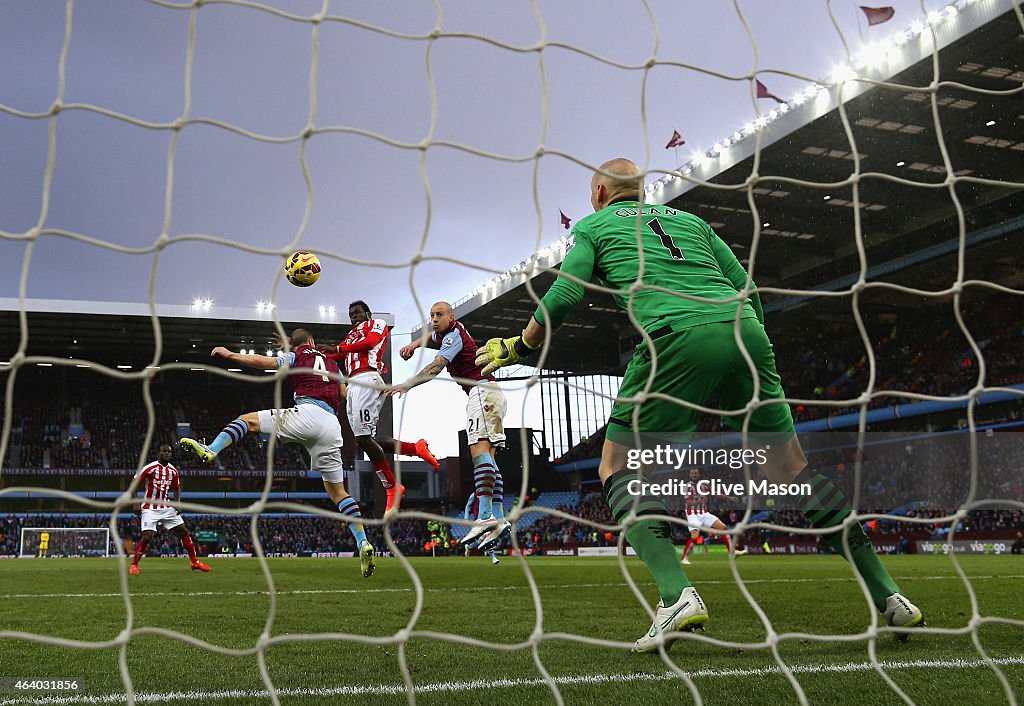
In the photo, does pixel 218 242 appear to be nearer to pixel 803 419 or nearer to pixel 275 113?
pixel 275 113

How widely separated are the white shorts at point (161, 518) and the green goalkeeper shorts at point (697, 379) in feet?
30.7

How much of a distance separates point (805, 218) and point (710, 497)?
1033cm

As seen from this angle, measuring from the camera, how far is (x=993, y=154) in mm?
22000

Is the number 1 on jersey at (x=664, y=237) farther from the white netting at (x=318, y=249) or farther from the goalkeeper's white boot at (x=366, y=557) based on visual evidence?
the goalkeeper's white boot at (x=366, y=557)

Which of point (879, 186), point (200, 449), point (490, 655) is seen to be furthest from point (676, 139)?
point (490, 655)

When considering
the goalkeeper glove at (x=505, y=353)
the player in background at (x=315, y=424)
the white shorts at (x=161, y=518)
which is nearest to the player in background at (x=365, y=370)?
the player in background at (x=315, y=424)

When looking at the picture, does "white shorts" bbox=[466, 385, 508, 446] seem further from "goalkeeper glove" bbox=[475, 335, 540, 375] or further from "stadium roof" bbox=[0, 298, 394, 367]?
"stadium roof" bbox=[0, 298, 394, 367]

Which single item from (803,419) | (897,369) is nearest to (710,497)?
(803,419)

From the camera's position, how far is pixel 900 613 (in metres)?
3.33

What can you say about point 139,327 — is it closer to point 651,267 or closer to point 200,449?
point 200,449

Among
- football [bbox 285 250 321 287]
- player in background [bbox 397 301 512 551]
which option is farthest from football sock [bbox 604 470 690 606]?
football [bbox 285 250 321 287]

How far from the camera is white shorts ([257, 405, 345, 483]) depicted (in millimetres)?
6684

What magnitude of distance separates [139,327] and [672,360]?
3027 centimetres

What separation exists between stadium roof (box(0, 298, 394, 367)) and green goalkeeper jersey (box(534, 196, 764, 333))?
25.4 meters
